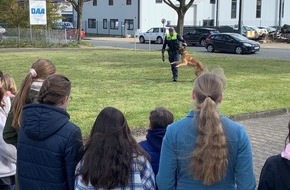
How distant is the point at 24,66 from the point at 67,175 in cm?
1892

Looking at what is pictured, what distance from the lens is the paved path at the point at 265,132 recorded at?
322 inches

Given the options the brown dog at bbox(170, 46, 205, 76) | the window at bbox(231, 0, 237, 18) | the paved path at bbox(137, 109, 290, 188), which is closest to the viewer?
the paved path at bbox(137, 109, 290, 188)

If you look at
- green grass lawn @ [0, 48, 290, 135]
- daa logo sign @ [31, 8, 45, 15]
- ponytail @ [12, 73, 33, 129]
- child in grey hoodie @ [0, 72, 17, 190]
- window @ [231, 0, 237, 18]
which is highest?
window @ [231, 0, 237, 18]

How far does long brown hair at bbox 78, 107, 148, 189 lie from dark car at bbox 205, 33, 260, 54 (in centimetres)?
3181

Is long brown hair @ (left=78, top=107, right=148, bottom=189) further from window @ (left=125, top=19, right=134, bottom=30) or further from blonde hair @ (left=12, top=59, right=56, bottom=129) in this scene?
window @ (left=125, top=19, right=134, bottom=30)

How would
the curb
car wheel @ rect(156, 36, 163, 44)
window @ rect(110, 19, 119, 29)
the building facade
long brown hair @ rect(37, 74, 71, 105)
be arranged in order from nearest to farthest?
1. long brown hair @ rect(37, 74, 71, 105)
2. the curb
3. car wheel @ rect(156, 36, 163, 44)
4. the building facade
5. window @ rect(110, 19, 119, 29)

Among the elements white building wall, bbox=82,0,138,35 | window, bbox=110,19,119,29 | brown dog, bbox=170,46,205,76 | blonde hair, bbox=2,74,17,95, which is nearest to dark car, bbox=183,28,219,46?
white building wall, bbox=82,0,138,35

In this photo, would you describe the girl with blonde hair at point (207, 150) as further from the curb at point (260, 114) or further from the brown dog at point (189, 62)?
the brown dog at point (189, 62)

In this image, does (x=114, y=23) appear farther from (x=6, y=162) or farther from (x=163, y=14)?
(x=6, y=162)

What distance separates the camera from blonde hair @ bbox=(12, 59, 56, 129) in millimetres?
4266

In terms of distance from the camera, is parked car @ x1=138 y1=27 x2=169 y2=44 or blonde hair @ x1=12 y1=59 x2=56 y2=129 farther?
parked car @ x1=138 y1=27 x2=169 y2=44

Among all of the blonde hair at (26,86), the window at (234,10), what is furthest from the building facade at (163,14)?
the blonde hair at (26,86)

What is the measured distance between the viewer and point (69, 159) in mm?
3471

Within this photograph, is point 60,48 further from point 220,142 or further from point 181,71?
point 220,142
